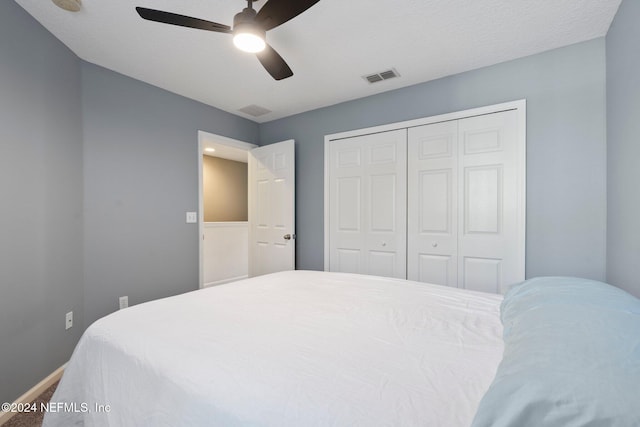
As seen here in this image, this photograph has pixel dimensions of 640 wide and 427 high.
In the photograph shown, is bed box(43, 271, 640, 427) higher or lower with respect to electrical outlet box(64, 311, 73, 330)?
higher

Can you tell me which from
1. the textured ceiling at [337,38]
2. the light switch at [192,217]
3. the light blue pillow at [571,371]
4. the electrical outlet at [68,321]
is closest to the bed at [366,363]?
the light blue pillow at [571,371]

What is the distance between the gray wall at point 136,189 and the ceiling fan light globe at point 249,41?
1.67 meters

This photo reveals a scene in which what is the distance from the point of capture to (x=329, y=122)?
11.2ft

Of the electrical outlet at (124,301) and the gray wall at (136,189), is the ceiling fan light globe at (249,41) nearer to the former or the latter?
the gray wall at (136,189)

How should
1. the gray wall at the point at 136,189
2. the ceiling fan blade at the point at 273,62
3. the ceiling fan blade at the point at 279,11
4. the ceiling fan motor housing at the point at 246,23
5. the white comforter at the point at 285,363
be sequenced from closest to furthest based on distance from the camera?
the white comforter at the point at 285,363 < the ceiling fan blade at the point at 279,11 < the ceiling fan motor housing at the point at 246,23 < the ceiling fan blade at the point at 273,62 < the gray wall at the point at 136,189

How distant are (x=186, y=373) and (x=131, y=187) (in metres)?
2.40

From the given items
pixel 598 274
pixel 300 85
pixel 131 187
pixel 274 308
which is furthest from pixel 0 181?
pixel 598 274

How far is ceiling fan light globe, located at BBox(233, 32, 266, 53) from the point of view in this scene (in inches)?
61.7

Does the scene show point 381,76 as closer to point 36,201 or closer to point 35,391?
point 36,201

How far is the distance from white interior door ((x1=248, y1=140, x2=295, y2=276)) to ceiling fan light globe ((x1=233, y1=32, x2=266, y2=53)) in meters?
1.82

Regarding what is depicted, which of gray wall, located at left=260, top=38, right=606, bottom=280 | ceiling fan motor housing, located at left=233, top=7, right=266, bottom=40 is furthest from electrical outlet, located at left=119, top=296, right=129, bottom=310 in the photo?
gray wall, located at left=260, top=38, right=606, bottom=280

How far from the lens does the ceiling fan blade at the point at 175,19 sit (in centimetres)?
145

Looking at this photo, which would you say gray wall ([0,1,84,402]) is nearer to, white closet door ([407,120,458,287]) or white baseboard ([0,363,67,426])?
white baseboard ([0,363,67,426])

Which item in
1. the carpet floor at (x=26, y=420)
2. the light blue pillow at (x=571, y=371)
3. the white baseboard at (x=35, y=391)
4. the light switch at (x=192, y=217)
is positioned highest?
the light switch at (x=192, y=217)
